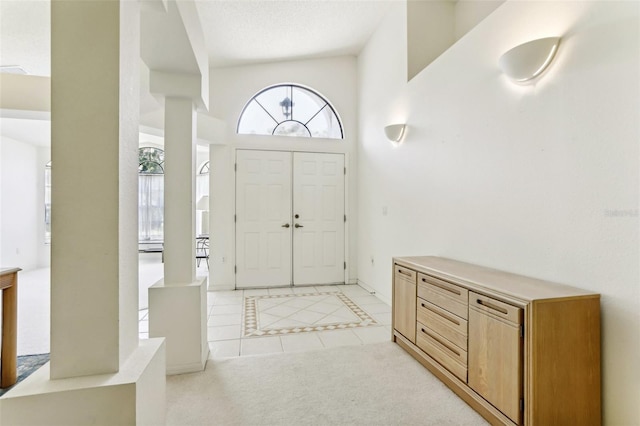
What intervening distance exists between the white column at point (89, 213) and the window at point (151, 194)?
7199 millimetres

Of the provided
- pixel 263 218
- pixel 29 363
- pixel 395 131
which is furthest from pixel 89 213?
pixel 263 218

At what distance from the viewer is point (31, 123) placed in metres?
5.07

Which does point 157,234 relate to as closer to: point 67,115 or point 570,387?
point 67,115

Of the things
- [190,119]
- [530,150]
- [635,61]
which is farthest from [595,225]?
[190,119]

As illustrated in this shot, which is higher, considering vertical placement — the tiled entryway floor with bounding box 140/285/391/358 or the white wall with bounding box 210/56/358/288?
the white wall with bounding box 210/56/358/288

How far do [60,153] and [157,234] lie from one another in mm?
7382

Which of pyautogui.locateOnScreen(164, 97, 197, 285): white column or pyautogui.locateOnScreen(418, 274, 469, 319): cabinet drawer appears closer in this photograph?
pyautogui.locateOnScreen(418, 274, 469, 319): cabinet drawer

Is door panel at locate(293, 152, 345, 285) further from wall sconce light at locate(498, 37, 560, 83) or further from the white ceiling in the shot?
wall sconce light at locate(498, 37, 560, 83)

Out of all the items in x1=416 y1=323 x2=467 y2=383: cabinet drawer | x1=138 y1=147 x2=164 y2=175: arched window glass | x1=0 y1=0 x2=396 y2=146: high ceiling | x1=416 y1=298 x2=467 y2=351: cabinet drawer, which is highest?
x1=0 y1=0 x2=396 y2=146: high ceiling

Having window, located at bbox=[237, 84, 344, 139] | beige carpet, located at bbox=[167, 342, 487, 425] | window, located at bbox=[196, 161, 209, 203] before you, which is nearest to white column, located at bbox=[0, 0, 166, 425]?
beige carpet, located at bbox=[167, 342, 487, 425]

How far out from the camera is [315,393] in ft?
6.59

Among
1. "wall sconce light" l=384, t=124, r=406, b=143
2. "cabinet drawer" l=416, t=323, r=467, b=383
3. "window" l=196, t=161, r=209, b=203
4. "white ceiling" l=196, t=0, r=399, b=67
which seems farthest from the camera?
"window" l=196, t=161, r=209, b=203

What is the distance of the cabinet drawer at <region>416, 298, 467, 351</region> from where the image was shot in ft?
6.39

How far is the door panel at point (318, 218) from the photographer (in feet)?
16.2
